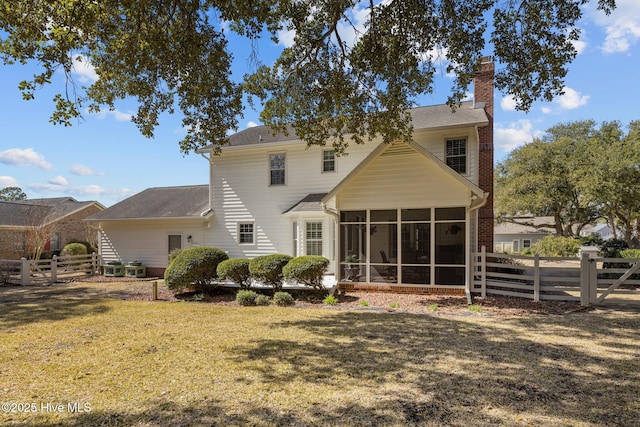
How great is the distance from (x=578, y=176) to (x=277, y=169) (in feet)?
86.4

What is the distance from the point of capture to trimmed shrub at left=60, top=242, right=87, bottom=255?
25.1m

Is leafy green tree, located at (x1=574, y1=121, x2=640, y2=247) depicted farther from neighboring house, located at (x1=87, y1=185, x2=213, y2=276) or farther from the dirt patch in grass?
neighboring house, located at (x1=87, y1=185, x2=213, y2=276)

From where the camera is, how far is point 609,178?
2608 cm

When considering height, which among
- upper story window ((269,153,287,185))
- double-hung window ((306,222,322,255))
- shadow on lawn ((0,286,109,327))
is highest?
upper story window ((269,153,287,185))

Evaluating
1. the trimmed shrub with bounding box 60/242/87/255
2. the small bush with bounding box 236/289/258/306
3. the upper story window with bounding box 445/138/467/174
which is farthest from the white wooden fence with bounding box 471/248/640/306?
the trimmed shrub with bounding box 60/242/87/255

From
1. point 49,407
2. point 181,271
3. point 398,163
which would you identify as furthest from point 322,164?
point 49,407

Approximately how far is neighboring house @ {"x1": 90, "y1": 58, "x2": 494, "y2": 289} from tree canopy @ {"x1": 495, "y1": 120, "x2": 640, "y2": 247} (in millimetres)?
17338

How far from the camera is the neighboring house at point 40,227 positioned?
23.6 meters

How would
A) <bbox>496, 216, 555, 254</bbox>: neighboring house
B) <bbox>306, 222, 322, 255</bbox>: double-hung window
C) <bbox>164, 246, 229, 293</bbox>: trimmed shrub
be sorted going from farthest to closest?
<bbox>496, 216, 555, 254</bbox>: neighboring house
<bbox>306, 222, 322, 255</bbox>: double-hung window
<bbox>164, 246, 229, 293</bbox>: trimmed shrub

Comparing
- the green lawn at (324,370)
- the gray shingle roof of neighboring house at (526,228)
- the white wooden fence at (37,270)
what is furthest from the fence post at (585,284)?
the gray shingle roof of neighboring house at (526,228)

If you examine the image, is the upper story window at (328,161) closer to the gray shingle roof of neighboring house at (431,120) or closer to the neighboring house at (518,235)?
the gray shingle roof of neighboring house at (431,120)

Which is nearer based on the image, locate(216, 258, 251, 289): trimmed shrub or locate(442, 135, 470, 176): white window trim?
locate(216, 258, 251, 289): trimmed shrub

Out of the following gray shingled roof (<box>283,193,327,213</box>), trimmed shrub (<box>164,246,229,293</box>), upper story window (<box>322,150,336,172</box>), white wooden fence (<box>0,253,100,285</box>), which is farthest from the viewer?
white wooden fence (<box>0,253,100,285</box>)

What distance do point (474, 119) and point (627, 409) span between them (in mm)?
11757
